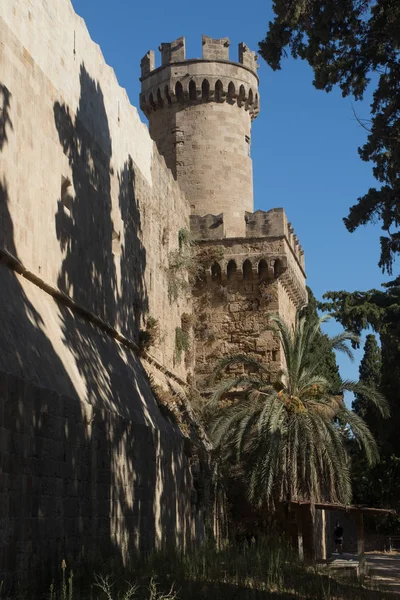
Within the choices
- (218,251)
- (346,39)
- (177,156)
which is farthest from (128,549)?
(177,156)

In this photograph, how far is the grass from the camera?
10.2 meters

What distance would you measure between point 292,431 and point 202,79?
37.7 ft

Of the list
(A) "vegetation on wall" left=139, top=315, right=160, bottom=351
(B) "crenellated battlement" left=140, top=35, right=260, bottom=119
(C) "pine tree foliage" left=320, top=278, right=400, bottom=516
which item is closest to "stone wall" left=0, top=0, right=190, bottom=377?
(A) "vegetation on wall" left=139, top=315, right=160, bottom=351

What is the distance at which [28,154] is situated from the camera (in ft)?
43.3

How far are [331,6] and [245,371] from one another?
41.8 ft

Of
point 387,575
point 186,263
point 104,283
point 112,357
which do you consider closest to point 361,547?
point 387,575

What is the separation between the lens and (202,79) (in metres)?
25.8

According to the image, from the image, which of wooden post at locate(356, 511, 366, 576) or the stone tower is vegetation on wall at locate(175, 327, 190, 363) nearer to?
the stone tower

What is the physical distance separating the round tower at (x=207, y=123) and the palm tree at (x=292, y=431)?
556 centimetres

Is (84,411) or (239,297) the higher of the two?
(239,297)

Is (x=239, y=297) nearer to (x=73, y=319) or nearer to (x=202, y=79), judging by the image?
(x=202, y=79)

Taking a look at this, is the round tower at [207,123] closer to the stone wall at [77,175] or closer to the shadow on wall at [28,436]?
the stone wall at [77,175]

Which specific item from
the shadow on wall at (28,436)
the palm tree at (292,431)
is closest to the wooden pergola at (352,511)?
the palm tree at (292,431)

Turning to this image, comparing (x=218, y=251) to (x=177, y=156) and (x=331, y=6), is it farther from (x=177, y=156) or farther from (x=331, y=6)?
(x=331, y=6)
